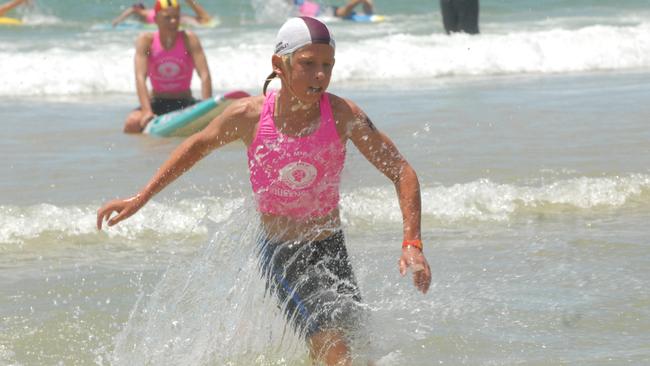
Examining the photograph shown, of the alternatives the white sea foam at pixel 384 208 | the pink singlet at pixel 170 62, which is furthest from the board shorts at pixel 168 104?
the white sea foam at pixel 384 208

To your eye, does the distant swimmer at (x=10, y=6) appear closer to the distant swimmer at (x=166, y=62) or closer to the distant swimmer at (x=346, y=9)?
the distant swimmer at (x=346, y=9)

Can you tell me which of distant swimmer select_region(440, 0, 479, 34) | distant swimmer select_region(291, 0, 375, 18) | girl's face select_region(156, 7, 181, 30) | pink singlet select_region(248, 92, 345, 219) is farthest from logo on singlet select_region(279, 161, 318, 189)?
distant swimmer select_region(291, 0, 375, 18)

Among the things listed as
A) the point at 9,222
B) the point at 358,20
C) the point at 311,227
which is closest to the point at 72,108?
the point at 9,222

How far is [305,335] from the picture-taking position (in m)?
4.59

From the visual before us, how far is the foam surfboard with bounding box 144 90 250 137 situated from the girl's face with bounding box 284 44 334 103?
676 centimetres

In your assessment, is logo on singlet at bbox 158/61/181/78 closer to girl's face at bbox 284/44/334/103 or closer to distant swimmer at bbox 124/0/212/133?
distant swimmer at bbox 124/0/212/133

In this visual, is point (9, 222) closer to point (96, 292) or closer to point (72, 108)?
point (96, 292)

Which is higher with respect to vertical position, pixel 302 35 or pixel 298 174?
pixel 302 35

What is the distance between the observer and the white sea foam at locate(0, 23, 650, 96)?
1573 cm

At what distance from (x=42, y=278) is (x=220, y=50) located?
11.9 metres

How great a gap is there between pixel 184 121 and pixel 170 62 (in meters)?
0.67

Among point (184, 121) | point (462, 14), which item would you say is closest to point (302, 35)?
point (184, 121)

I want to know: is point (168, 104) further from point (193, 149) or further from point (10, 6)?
point (10, 6)

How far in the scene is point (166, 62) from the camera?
37.3 ft
